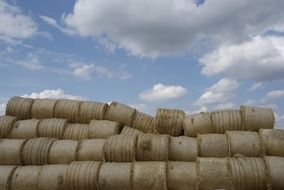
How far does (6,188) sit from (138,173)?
13.1 ft

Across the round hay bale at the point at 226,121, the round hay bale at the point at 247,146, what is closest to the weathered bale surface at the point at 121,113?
the round hay bale at the point at 226,121

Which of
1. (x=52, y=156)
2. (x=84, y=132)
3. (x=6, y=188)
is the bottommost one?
(x=6, y=188)

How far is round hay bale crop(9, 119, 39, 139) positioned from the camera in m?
12.4

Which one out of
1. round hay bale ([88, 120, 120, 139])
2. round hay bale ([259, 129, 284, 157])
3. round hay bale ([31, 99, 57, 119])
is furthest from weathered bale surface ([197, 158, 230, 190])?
round hay bale ([31, 99, 57, 119])

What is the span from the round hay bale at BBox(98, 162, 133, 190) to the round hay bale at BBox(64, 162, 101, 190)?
174mm

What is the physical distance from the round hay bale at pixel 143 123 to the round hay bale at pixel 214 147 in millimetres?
2049

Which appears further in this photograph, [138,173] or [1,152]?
[1,152]

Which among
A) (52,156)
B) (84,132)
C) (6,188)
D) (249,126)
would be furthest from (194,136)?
(6,188)

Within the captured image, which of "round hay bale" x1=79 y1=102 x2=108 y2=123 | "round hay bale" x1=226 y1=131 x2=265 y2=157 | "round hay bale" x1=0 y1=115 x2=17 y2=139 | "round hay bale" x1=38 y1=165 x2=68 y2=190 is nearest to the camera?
"round hay bale" x1=226 y1=131 x2=265 y2=157

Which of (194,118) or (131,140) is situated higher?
(194,118)

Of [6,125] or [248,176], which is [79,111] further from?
[248,176]

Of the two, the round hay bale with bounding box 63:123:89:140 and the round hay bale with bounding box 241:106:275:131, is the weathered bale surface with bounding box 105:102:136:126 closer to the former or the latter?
the round hay bale with bounding box 63:123:89:140

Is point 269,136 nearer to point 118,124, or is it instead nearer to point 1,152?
point 118,124

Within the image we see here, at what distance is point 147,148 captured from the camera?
1048cm
